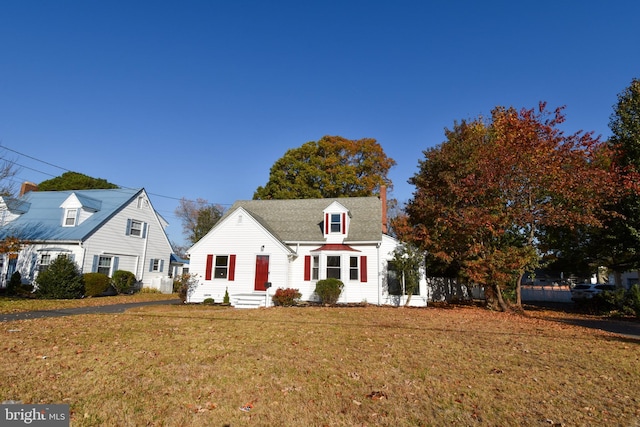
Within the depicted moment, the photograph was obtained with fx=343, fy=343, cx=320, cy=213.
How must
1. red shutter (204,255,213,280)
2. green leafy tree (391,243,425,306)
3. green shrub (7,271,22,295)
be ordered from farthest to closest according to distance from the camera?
1. green shrub (7,271,22,295)
2. red shutter (204,255,213,280)
3. green leafy tree (391,243,425,306)

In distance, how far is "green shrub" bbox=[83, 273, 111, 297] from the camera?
22.3 m

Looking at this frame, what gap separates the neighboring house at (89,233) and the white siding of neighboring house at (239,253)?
8.57 meters

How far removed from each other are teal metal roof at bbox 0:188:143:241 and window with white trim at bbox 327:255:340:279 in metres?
16.9

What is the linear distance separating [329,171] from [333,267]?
18169 millimetres

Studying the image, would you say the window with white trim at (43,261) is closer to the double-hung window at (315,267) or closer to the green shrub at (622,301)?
the double-hung window at (315,267)

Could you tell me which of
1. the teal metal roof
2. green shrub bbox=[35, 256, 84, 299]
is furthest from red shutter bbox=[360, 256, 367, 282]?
the teal metal roof

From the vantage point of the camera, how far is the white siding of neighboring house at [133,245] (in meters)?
24.7

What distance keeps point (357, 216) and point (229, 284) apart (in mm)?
9570

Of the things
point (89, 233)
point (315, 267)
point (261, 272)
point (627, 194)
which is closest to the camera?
point (627, 194)

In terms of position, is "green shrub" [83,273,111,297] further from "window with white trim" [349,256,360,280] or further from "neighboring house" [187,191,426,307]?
"window with white trim" [349,256,360,280]

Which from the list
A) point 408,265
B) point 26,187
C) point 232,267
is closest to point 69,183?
point 26,187

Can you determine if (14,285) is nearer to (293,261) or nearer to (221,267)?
(221,267)

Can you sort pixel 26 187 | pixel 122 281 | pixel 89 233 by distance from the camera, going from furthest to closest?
1. pixel 26 187
2. pixel 122 281
3. pixel 89 233

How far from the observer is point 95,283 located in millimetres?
22656
